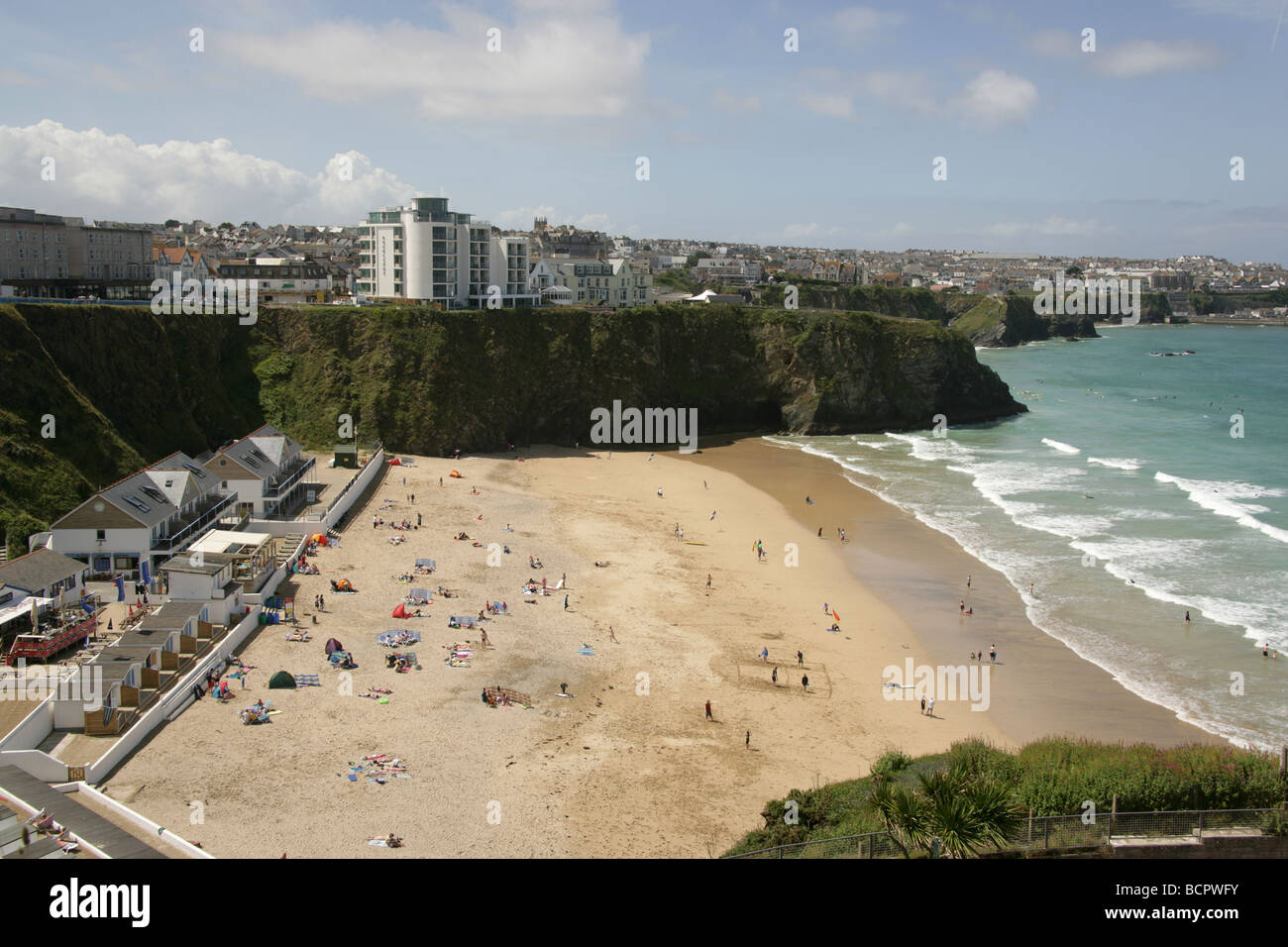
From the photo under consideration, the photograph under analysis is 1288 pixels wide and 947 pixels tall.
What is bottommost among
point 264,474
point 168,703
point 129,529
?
point 168,703

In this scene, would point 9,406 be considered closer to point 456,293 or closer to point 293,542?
point 293,542

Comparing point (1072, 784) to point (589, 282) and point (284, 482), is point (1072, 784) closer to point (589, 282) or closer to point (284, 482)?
point (284, 482)

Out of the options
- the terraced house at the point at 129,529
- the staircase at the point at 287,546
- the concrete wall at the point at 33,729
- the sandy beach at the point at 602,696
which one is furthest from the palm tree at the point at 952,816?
the terraced house at the point at 129,529

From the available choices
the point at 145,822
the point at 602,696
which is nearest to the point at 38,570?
the point at 145,822

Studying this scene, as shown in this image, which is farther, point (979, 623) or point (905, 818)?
point (979, 623)

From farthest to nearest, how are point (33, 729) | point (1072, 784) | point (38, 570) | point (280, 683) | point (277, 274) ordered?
point (277, 274) < point (38, 570) < point (280, 683) < point (33, 729) < point (1072, 784)

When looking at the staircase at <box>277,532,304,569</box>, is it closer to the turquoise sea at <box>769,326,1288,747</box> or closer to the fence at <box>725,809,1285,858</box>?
the fence at <box>725,809,1285,858</box>

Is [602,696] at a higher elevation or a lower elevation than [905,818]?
lower

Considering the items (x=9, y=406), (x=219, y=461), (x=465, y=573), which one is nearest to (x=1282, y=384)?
(x=465, y=573)
